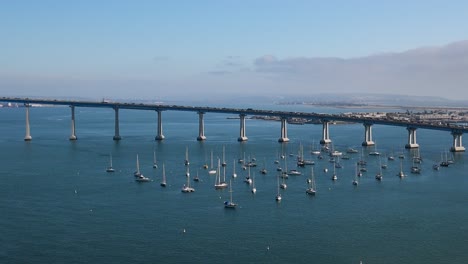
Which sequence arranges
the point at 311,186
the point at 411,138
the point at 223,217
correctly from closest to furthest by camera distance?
the point at 223,217
the point at 311,186
the point at 411,138

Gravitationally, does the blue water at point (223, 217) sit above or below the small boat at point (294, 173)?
below

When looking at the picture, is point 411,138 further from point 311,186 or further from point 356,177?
point 311,186

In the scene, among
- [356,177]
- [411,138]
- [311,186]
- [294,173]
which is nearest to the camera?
[311,186]

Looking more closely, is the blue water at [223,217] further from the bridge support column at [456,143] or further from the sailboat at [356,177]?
the bridge support column at [456,143]

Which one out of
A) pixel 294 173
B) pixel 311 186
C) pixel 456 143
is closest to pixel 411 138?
pixel 456 143

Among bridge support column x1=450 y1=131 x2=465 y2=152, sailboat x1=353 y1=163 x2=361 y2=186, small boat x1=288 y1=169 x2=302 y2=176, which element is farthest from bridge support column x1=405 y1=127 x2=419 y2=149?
small boat x1=288 y1=169 x2=302 y2=176

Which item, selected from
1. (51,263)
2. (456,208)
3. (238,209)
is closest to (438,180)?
(456,208)

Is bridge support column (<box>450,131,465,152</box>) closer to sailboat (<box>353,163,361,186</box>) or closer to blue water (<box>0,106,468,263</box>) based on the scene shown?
blue water (<box>0,106,468,263</box>)

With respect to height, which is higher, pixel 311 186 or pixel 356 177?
pixel 356 177

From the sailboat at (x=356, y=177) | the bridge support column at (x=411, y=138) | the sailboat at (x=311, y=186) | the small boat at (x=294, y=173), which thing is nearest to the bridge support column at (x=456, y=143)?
the bridge support column at (x=411, y=138)

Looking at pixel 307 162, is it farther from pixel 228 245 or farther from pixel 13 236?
pixel 13 236
